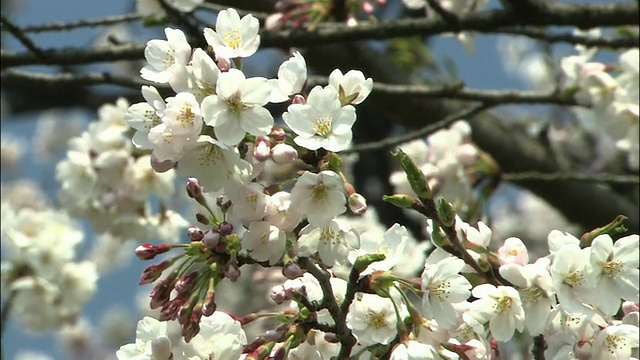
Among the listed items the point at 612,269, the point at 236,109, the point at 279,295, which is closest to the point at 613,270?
the point at 612,269

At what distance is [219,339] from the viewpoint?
135cm

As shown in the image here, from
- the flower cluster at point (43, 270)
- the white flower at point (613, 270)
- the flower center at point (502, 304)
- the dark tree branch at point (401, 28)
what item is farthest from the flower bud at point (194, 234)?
the flower cluster at point (43, 270)

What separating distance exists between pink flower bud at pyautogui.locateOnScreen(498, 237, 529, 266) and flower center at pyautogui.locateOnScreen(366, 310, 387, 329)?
0.21 metres

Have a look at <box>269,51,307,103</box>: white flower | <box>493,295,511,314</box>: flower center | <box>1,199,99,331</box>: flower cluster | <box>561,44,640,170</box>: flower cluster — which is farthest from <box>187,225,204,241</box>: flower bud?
<box>1,199,99,331</box>: flower cluster

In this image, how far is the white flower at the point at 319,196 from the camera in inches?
51.7

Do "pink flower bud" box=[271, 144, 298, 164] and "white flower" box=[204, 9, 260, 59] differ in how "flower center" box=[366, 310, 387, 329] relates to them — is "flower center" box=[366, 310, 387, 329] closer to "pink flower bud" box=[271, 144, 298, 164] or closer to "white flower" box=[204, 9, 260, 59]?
"pink flower bud" box=[271, 144, 298, 164]

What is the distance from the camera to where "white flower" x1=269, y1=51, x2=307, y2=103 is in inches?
54.9

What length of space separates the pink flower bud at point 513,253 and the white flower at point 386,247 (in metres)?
0.15

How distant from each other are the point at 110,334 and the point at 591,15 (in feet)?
19.2

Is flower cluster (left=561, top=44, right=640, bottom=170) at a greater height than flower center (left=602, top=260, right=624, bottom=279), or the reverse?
flower center (left=602, top=260, right=624, bottom=279)

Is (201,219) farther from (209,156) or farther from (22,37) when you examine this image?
(22,37)

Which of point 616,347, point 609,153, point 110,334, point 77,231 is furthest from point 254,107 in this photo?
point 110,334

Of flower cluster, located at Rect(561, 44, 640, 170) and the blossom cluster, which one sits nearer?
the blossom cluster

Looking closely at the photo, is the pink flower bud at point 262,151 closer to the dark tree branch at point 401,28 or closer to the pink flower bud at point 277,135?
the pink flower bud at point 277,135
